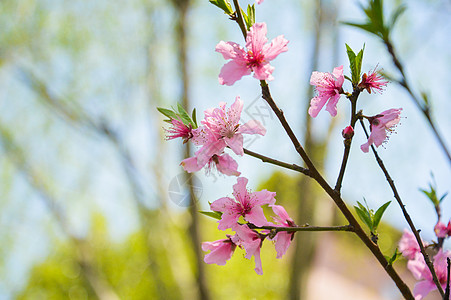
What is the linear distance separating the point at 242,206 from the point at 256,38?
0.22 m

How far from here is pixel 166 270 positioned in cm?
381

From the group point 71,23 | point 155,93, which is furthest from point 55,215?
point 71,23

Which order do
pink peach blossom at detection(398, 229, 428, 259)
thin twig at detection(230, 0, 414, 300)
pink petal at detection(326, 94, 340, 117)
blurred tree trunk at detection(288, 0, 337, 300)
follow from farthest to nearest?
blurred tree trunk at detection(288, 0, 337, 300)
pink peach blossom at detection(398, 229, 428, 259)
pink petal at detection(326, 94, 340, 117)
thin twig at detection(230, 0, 414, 300)

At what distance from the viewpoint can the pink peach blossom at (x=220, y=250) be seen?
0.55 meters

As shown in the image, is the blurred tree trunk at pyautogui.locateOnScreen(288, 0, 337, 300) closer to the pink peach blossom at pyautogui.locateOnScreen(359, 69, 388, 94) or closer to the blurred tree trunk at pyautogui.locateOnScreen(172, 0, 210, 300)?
the blurred tree trunk at pyautogui.locateOnScreen(172, 0, 210, 300)

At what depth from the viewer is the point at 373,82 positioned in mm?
563

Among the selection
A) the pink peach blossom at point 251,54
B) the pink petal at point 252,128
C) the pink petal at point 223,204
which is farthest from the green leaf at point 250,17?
the pink petal at point 223,204

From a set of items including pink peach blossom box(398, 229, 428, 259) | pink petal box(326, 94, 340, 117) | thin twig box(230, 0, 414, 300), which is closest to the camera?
thin twig box(230, 0, 414, 300)

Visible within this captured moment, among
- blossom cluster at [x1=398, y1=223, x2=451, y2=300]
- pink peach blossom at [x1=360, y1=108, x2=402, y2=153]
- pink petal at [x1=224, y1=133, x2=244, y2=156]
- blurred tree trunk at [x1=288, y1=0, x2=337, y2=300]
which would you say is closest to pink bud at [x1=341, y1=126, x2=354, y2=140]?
pink peach blossom at [x1=360, y1=108, x2=402, y2=153]

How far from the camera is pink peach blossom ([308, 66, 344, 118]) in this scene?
1.70 feet

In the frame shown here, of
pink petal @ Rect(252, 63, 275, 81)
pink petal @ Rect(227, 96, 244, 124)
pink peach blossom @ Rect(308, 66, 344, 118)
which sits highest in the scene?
pink petal @ Rect(252, 63, 275, 81)

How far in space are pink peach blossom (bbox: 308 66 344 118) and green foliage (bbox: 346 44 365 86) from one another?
0.02m

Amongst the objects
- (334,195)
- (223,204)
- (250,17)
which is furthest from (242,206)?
(250,17)

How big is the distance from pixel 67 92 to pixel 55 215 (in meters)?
1.00
